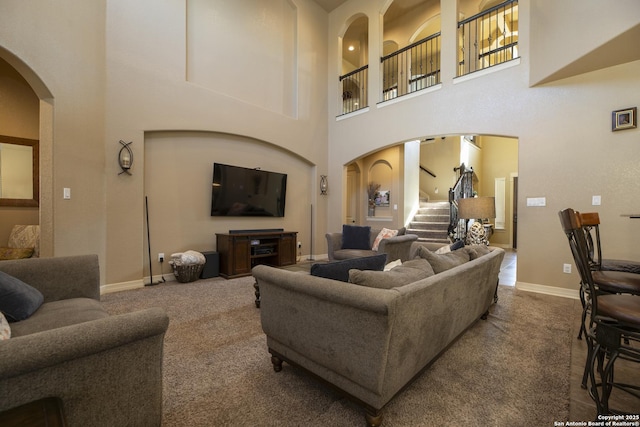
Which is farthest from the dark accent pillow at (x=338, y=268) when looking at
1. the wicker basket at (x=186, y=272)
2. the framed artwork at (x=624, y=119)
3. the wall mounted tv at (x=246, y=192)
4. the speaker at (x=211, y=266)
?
the framed artwork at (x=624, y=119)

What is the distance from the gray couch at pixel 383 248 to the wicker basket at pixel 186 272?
7.16 feet

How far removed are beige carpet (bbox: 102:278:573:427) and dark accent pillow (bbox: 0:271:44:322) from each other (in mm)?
880

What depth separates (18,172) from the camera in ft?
13.4

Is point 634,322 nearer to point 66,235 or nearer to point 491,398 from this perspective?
point 491,398

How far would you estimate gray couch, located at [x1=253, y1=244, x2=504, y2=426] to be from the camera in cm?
126

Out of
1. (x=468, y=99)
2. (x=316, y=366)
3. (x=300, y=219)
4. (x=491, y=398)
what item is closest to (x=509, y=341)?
(x=491, y=398)

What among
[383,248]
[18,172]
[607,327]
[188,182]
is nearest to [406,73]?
[383,248]

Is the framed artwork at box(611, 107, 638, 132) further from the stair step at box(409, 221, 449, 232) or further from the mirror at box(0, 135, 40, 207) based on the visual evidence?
the mirror at box(0, 135, 40, 207)

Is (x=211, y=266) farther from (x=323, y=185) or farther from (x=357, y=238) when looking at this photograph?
(x=323, y=185)

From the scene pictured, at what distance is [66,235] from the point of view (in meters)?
3.38

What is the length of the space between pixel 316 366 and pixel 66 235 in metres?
3.69

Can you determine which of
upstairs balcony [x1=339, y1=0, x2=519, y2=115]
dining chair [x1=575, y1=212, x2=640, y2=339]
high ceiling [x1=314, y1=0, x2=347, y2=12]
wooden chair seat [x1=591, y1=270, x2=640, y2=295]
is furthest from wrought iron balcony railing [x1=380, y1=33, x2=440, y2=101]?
wooden chair seat [x1=591, y1=270, x2=640, y2=295]

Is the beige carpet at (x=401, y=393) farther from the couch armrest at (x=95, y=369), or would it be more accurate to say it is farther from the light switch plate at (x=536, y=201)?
the light switch plate at (x=536, y=201)

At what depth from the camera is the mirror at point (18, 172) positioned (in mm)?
3967
